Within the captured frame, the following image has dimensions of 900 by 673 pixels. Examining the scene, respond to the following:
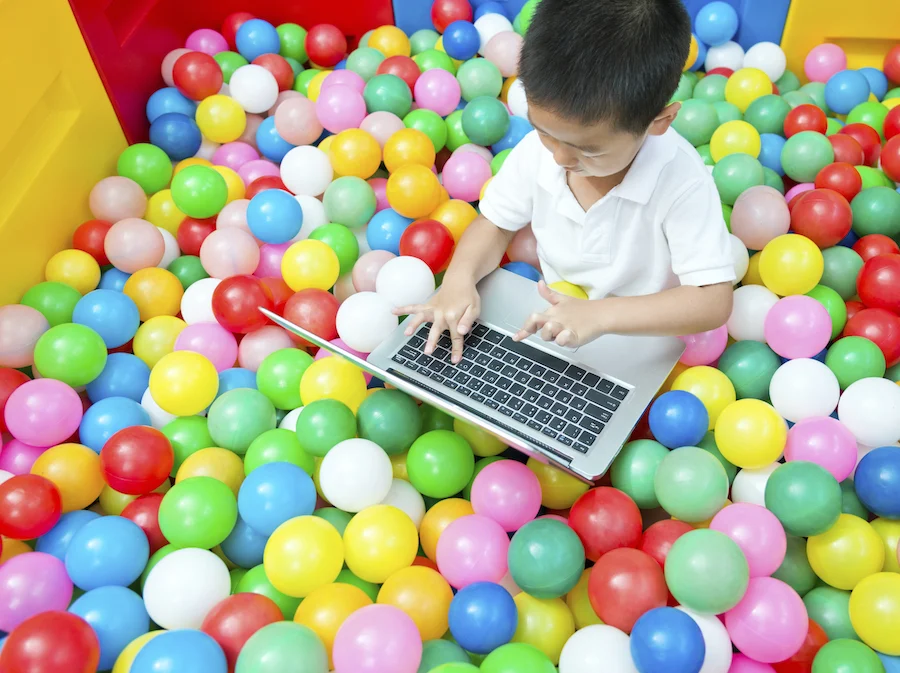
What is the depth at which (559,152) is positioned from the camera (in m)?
1.19

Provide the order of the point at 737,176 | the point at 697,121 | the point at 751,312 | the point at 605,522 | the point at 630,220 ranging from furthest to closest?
1. the point at 697,121
2. the point at 737,176
3. the point at 751,312
4. the point at 630,220
5. the point at 605,522

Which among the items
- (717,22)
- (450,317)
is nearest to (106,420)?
(450,317)

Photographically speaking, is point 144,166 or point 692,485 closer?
point 692,485

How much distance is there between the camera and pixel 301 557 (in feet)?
3.98

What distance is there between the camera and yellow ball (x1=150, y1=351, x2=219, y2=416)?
4.79ft

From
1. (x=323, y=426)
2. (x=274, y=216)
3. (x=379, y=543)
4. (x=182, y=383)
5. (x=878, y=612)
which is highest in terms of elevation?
(x=274, y=216)

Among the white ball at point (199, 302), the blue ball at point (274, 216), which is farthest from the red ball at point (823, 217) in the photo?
the white ball at point (199, 302)

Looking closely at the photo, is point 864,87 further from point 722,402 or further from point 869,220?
point 722,402

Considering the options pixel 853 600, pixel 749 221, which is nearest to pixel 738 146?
pixel 749 221

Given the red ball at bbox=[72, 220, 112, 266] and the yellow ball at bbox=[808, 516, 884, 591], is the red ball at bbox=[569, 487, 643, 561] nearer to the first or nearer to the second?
the yellow ball at bbox=[808, 516, 884, 591]

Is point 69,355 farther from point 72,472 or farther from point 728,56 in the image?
point 728,56

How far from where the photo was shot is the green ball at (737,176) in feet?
5.90

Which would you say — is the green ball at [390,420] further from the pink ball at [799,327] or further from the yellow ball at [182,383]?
the pink ball at [799,327]

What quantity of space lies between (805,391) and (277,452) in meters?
0.94
